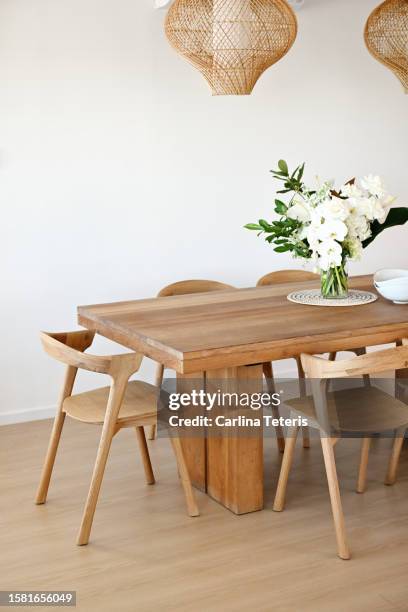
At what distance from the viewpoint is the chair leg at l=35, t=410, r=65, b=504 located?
353 centimetres

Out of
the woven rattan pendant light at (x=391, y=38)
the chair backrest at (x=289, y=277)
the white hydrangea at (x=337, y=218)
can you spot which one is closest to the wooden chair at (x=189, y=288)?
the chair backrest at (x=289, y=277)

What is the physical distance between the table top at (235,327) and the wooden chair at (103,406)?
0.14 metres

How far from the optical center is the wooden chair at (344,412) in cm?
299

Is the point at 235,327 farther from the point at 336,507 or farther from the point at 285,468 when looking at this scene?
the point at 336,507

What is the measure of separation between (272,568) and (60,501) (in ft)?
3.33

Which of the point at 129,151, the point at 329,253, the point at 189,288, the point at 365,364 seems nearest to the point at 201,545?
the point at 365,364

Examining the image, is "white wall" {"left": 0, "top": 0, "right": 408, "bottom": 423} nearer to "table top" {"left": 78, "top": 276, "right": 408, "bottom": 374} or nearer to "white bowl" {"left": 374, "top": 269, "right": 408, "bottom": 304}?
"table top" {"left": 78, "top": 276, "right": 408, "bottom": 374}

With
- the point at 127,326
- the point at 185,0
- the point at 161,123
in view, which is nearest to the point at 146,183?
the point at 161,123

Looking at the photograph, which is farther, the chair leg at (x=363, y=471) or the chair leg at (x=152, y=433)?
the chair leg at (x=152, y=433)

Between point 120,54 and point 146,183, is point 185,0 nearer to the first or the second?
point 120,54

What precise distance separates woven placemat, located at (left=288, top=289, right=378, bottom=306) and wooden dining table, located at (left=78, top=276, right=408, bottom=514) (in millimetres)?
41

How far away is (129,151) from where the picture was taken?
4797 millimetres

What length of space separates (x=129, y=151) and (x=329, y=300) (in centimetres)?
158

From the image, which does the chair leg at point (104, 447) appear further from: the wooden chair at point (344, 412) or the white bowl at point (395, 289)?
the white bowl at point (395, 289)
